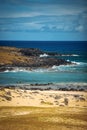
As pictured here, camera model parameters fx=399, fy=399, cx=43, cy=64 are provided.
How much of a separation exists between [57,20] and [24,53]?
64 cm

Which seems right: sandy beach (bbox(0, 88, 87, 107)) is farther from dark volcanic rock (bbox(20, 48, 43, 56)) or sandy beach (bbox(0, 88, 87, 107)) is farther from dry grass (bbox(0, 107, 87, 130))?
dark volcanic rock (bbox(20, 48, 43, 56))

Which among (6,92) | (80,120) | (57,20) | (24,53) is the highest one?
(57,20)

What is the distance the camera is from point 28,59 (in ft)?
18.0

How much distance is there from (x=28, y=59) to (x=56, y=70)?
414 millimetres

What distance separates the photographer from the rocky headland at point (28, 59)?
544cm

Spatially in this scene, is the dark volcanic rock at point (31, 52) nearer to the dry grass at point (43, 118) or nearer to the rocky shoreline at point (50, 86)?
the rocky shoreline at point (50, 86)

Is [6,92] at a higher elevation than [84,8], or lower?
lower

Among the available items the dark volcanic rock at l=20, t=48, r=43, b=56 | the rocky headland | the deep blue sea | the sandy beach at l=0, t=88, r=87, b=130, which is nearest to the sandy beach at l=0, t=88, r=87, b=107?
the sandy beach at l=0, t=88, r=87, b=130

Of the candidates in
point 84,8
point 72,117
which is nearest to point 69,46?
point 84,8

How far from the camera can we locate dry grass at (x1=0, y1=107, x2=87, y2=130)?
5.27 m

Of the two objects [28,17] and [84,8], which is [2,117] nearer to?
[28,17]

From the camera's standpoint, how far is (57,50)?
17.9 ft

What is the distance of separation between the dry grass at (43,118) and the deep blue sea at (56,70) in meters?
0.38

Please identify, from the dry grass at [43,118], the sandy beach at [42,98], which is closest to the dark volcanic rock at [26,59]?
the sandy beach at [42,98]
